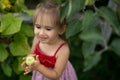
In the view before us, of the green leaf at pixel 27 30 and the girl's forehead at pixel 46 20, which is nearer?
the girl's forehead at pixel 46 20

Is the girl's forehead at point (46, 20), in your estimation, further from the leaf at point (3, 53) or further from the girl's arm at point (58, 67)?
the leaf at point (3, 53)

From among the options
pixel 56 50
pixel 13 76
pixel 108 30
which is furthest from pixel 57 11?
pixel 13 76

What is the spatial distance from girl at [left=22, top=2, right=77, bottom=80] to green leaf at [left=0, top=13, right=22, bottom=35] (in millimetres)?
337

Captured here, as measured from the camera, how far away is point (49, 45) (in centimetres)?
199

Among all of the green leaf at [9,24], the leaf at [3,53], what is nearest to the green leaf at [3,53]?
the leaf at [3,53]

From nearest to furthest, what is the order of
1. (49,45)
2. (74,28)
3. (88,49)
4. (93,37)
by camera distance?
(93,37)
(88,49)
(74,28)
(49,45)

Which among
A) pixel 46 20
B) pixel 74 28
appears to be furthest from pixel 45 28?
pixel 74 28

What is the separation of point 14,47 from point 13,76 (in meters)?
0.49

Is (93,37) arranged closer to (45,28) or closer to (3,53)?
(45,28)

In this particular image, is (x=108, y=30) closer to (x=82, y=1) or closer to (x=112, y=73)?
(x=112, y=73)

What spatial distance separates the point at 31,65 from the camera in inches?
68.8

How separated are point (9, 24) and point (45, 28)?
0.68 meters

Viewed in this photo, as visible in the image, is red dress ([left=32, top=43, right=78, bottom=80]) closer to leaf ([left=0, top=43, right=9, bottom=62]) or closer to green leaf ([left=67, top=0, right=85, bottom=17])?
leaf ([left=0, top=43, right=9, bottom=62])

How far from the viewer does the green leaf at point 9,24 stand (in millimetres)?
2373
